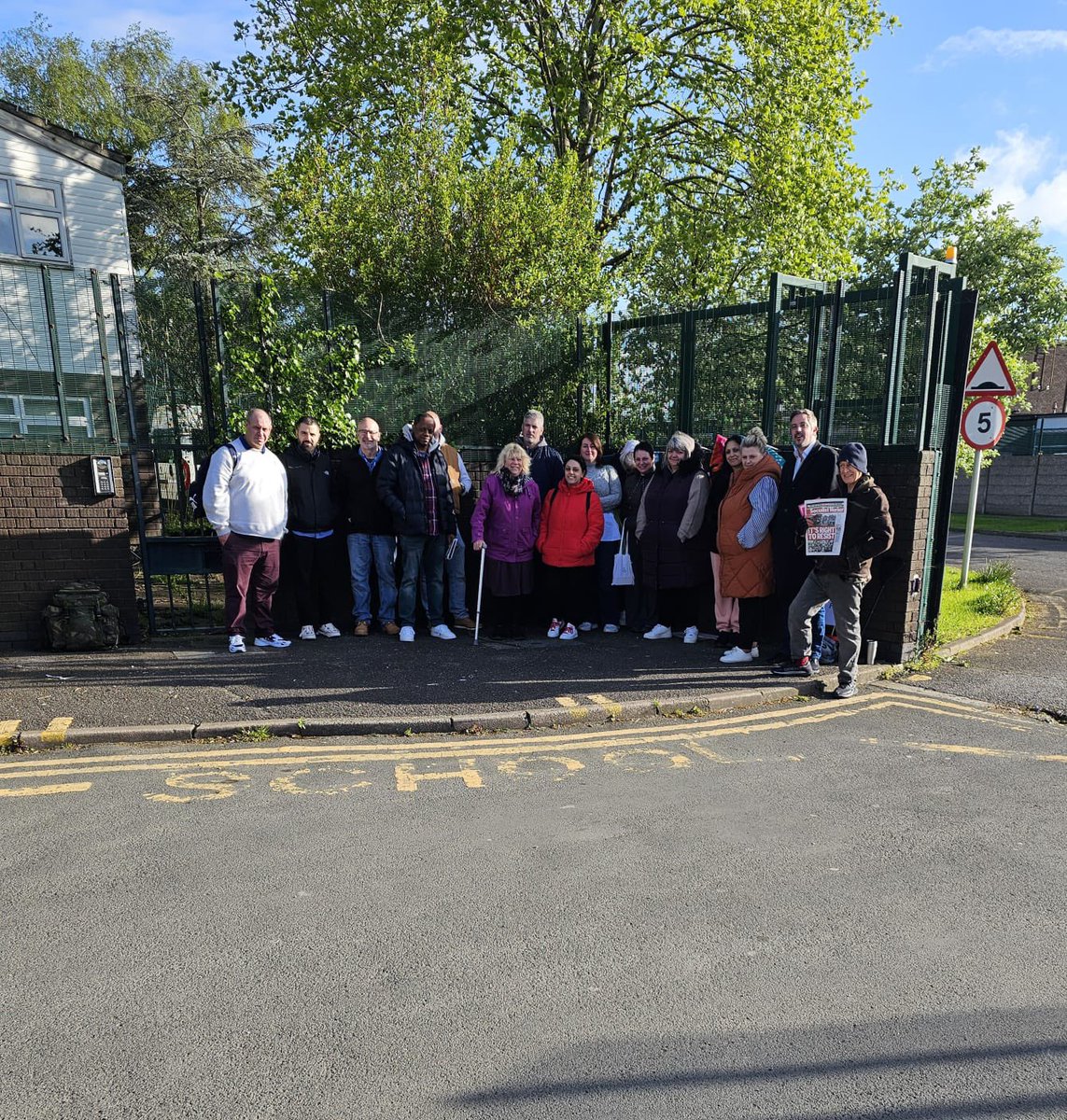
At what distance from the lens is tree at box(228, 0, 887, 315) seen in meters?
16.2

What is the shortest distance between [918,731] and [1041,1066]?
3445 millimetres

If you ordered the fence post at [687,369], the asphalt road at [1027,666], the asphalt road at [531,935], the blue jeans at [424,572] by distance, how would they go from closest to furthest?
the asphalt road at [531,935] → the asphalt road at [1027,666] → the blue jeans at [424,572] → the fence post at [687,369]

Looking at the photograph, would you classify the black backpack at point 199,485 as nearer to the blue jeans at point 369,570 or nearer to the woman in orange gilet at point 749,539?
the blue jeans at point 369,570

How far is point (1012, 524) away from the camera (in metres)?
23.5

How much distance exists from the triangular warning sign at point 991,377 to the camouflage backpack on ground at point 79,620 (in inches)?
381

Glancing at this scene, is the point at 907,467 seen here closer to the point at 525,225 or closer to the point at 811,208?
the point at 525,225

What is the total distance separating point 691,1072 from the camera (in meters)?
2.48

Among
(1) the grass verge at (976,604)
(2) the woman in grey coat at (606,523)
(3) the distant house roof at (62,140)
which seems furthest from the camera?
(3) the distant house roof at (62,140)

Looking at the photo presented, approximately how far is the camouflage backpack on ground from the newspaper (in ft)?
20.2

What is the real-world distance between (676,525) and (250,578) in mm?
4036

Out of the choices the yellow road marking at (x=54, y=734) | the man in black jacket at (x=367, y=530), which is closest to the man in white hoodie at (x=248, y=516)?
the man in black jacket at (x=367, y=530)

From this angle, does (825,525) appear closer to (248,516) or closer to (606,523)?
(606,523)

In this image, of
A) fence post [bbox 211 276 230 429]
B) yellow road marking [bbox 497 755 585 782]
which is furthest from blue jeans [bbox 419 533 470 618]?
yellow road marking [bbox 497 755 585 782]

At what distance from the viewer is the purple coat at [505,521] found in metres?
8.12
